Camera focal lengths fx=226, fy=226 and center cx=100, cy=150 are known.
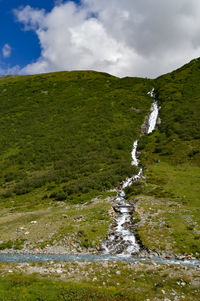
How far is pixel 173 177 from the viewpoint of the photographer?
1694 inches

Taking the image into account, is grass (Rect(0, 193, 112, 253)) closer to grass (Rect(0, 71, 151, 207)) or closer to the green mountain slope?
the green mountain slope

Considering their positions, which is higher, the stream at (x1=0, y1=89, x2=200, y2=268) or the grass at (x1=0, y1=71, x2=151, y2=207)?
the grass at (x1=0, y1=71, x2=151, y2=207)

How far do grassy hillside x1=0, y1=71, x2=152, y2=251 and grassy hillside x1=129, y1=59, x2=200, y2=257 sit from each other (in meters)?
5.29

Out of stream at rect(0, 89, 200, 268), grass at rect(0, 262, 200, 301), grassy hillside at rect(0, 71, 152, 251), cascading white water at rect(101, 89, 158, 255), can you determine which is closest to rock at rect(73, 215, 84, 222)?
grassy hillside at rect(0, 71, 152, 251)

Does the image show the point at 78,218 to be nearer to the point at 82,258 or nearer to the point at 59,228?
the point at 59,228

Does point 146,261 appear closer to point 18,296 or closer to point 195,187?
point 18,296

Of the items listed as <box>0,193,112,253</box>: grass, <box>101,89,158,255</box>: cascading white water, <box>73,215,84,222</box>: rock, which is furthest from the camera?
<box>73,215,84,222</box>: rock

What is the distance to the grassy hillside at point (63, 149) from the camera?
29.0 meters

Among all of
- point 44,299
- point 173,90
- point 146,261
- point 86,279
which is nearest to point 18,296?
point 44,299

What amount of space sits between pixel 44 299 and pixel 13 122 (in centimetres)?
7751

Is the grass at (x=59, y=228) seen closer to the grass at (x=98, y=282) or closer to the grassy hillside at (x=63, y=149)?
the grassy hillside at (x=63, y=149)

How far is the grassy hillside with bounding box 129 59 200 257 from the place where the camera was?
2322 cm

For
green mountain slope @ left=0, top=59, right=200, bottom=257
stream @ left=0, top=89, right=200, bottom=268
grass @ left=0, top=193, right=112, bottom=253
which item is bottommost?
stream @ left=0, top=89, right=200, bottom=268

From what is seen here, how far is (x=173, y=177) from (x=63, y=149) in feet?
103
